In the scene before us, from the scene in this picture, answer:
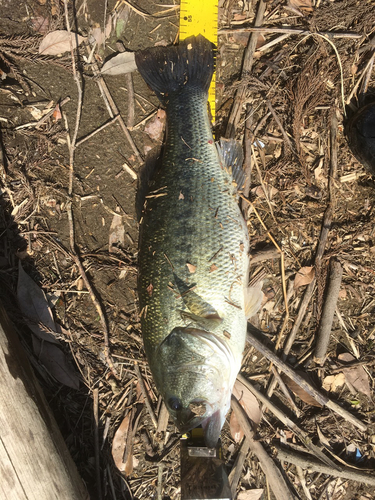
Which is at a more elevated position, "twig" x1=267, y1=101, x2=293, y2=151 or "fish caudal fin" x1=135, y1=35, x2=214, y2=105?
"fish caudal fin" x1=135, y1=35, x2=214, y2=105

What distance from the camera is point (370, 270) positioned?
354 centimetres

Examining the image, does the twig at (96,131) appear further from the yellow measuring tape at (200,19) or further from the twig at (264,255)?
the twig at (264,255)

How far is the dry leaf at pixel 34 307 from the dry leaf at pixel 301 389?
2281 millimetres

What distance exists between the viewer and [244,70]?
3518 millimetres

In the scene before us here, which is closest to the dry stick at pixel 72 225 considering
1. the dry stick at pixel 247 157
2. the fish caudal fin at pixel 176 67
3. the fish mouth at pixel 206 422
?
the fish caudal fin at pixel 176 67

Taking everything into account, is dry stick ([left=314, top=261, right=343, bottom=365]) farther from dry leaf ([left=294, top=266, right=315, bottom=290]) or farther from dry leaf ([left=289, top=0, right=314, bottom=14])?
dry leaf ([left=289, top=0, right=314, bottom=14])

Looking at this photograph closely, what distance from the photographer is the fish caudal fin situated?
322 cm

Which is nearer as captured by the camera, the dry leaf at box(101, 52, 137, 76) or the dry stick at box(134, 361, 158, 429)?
the dry stick at box(134, 361, 158, 429)

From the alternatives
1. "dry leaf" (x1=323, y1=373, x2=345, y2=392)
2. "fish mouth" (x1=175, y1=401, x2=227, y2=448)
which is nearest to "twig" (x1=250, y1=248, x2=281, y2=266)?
"dry leaf" (x1=323, y1=373, x2=345, y2=392)

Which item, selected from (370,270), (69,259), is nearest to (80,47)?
(69,259)

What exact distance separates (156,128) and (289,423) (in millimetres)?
3148

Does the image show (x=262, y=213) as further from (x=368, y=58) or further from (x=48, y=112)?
(x=48, y=112)

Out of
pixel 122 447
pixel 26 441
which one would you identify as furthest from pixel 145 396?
pixel 26 441

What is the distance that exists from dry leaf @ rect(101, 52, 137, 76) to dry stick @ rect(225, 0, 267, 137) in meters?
1.08
